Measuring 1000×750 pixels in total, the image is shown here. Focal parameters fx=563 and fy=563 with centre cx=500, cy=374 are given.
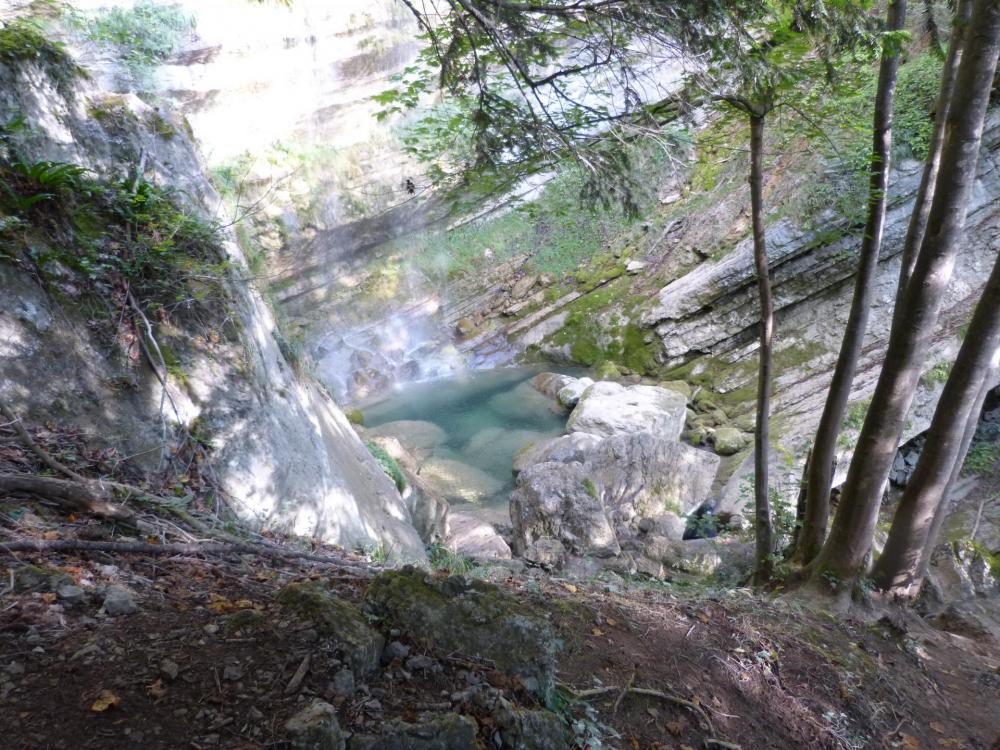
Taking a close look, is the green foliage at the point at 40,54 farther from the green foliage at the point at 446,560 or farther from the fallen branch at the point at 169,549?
the green foliage at the point at 446,560

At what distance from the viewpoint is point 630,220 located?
450 cm

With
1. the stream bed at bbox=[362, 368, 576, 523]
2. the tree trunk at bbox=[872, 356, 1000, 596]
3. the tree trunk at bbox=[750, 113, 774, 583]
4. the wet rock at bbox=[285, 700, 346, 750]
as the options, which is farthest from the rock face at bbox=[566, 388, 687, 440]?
the wet rock at bbox=[285, 700, 346, 750]

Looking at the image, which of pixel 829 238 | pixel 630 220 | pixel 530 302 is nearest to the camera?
pixel 630 220

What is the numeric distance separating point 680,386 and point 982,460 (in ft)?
23.5

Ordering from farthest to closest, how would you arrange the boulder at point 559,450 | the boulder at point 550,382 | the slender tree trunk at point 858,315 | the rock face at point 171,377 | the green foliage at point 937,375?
the boulder at point 550,382
the boulder at point 559,450
the green foliage at point 937,375
the slender tree trunk at point 858,315
the rock face at point 171,377

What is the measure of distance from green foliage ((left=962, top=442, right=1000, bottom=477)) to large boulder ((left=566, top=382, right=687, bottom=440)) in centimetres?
553

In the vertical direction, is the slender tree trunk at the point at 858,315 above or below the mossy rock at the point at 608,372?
above

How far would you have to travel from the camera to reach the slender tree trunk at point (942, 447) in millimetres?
3910

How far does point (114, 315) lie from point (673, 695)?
430cm

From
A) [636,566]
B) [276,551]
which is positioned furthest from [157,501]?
[636,566]

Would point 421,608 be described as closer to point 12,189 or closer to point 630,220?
point 630,220

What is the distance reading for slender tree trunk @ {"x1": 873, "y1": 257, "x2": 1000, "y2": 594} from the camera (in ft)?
12.8

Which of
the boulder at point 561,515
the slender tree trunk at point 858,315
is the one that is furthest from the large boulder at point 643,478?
the slender tree trunk at point 858,315

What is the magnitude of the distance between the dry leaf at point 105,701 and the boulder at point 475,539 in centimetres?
604
